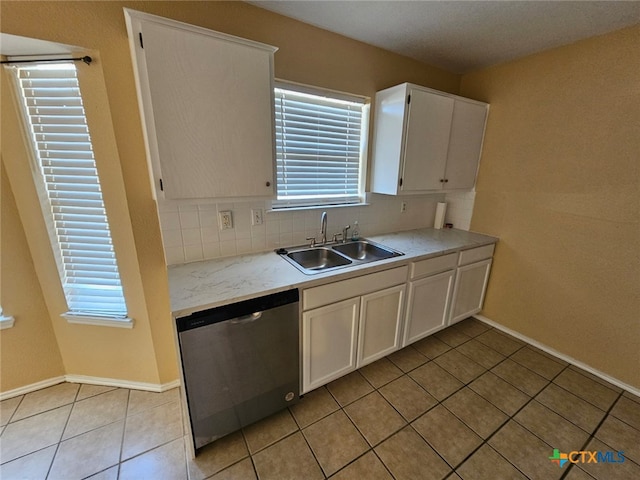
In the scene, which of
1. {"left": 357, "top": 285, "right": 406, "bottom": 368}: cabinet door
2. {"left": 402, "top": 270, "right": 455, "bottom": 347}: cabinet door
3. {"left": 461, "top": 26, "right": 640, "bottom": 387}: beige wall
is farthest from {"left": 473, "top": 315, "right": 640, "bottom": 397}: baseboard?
{"left": 357, "top": 285, "right": 406, "bottom": 368}: cabinet door

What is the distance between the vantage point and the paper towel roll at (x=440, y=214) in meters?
2.76

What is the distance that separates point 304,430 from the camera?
155 centimetres

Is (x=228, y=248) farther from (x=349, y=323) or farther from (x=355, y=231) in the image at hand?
(x=355, y=231)

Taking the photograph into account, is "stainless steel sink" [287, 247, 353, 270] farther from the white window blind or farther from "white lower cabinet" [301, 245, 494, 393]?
the white window blind

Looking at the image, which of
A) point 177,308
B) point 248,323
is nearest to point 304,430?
point 248,323

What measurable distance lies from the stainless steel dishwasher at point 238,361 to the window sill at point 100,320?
2.52 feet

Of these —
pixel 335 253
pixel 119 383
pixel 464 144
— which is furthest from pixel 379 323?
pixel 119 383

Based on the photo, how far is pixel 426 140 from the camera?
7.01ft

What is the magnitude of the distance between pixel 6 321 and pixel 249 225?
1.59 m

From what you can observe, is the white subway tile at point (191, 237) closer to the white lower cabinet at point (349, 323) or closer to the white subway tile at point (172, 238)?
the white subway tile at point (172, 238)

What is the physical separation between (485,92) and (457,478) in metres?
2.95

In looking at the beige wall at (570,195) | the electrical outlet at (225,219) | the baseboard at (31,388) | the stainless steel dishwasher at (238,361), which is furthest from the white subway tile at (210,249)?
the beige wall at (570,195)

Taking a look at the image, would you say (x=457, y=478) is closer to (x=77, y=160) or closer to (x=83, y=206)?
(x=83, y=206)

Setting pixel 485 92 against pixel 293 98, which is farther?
pixel 485 92
